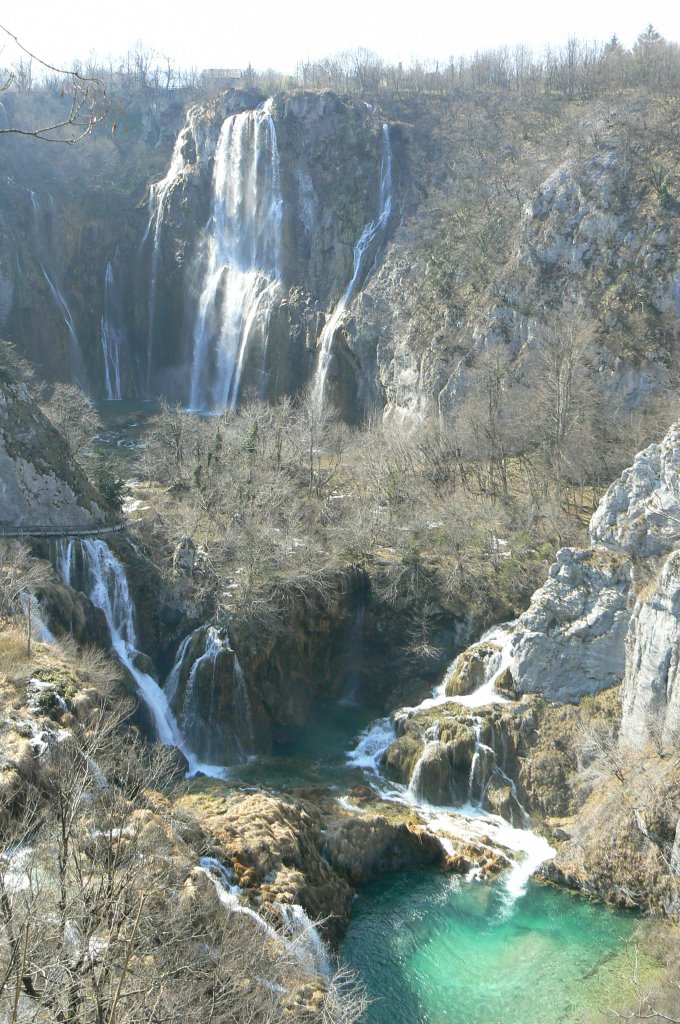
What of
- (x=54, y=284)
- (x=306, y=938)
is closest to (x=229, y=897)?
(x=306, y=938)

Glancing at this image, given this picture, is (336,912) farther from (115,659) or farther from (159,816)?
(115,659)

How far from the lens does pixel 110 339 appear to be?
5938 cm

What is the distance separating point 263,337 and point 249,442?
57.2 ft

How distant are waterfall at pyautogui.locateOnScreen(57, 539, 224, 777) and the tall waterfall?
85.1ft

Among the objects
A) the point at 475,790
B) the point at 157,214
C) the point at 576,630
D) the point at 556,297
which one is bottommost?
the point at 475,790

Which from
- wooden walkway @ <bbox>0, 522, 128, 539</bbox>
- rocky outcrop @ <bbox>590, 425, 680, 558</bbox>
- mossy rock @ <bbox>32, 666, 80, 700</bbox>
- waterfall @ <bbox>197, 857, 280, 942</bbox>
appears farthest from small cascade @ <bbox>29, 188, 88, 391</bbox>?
waterfall @ <bbox>197, 857, 280, 942</bbox>

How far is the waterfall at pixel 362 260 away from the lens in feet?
167

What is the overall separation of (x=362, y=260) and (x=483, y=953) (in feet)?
144

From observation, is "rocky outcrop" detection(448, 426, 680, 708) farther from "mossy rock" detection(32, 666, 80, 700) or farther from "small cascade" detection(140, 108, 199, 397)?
"small cascade" detection(140, 108, 199, 397)

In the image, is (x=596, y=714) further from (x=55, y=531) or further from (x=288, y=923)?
(x=55, y=531)

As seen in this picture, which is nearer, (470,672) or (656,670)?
(656,670)

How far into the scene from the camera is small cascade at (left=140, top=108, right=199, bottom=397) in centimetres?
5991

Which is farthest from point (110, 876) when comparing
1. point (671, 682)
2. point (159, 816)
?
point (671, 682)

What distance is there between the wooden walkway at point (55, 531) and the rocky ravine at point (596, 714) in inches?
520
